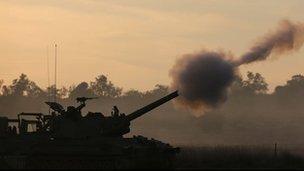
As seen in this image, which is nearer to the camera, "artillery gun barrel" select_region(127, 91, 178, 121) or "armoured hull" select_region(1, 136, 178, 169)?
"armoured hull" select_region(1, 136, 178, 169)

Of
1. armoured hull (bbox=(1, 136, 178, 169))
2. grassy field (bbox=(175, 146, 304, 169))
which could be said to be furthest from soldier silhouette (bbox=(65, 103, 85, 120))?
grassy field (bbox=(175, 146, 304, 169))

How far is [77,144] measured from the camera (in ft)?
162

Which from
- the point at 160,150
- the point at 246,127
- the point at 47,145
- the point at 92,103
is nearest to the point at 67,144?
the point at 47,145

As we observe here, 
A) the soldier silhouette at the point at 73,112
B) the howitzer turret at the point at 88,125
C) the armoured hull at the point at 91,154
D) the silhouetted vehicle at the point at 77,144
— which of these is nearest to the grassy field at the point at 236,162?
the armoured hull at the point at 91,154

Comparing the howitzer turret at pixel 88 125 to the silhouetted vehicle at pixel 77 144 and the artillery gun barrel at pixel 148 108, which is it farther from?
the artillery gun barrel at pixel 148 108

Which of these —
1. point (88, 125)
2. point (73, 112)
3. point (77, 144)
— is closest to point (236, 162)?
point (88, 125)

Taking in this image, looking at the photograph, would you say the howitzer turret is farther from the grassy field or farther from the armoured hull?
the grassy field

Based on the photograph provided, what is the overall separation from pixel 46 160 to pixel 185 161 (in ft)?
35.3

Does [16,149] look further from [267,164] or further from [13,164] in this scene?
[267,164]

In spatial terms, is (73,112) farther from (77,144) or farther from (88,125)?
(77,144)

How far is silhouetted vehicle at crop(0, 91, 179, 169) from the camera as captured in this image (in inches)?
1923

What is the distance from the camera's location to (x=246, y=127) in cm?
17038

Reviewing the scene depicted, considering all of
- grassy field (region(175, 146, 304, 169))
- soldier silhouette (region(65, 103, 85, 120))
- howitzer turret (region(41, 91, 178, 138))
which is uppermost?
soldier silhouette (region(65, 103, 85, 120))

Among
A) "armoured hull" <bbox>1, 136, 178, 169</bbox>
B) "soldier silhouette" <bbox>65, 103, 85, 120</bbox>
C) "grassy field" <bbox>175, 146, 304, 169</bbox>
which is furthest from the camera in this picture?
"grassy field" <bbox>175, 146, 304, 169</bbox>
